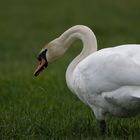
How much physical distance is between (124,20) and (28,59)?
22.5 ft

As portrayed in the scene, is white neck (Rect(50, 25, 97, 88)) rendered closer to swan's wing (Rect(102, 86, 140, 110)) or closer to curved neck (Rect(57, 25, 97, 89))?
curved neck (Rect(57, 25, 97, 89))

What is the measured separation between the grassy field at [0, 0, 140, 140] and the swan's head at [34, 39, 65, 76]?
56 cm

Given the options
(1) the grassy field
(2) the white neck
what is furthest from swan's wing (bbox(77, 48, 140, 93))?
(2) the white neck

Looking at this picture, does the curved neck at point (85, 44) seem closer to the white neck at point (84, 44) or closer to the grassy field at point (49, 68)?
the white neck at point (84, 44)

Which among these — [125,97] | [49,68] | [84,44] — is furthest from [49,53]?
[49,68]

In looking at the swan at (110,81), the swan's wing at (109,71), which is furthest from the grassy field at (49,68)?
the swan's wing at (109,71)

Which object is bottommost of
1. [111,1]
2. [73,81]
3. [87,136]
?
[87,136]

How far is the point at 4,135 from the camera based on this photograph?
7.32 metres

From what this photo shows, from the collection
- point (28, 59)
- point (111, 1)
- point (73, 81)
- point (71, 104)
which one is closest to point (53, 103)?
point (71, 104)

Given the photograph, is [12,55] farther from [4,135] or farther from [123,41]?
[4,135]

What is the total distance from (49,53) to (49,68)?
234 inches

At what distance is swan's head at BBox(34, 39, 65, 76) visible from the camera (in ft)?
27.5

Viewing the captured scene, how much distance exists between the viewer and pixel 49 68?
1435cm

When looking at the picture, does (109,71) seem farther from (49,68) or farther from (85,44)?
(49,68)
